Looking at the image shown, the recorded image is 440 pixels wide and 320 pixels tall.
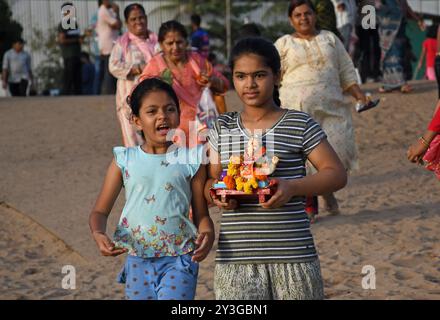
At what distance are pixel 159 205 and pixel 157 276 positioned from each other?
290mm

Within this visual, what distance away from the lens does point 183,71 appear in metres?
6.72

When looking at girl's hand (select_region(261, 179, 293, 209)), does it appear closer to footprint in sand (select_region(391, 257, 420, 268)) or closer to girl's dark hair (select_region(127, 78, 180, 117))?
girl's dark hair (select_region(127, 78, 180, 117))

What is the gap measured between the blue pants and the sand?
239cm

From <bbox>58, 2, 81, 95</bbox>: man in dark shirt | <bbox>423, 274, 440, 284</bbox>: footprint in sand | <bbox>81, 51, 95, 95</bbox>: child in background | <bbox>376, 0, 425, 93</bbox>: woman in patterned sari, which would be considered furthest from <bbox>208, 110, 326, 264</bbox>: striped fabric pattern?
<bbox>81, 51, 95, 95</bbox>: child in background

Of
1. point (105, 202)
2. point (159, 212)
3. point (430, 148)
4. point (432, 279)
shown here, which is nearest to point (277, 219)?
point (159, 212)

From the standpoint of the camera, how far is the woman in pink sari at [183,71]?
661cm

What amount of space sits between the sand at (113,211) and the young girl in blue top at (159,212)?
2390mm

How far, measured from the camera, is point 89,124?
1295 cm

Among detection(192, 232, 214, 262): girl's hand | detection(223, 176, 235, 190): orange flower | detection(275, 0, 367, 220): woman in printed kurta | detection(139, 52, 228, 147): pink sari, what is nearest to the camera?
detection(223, 176, 235, 190): orange flower

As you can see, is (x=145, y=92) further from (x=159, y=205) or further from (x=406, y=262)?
(x=406, y=262)

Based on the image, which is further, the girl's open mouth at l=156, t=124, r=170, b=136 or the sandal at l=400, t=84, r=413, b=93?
the sandal at l=400, t=84, r=413, b=93

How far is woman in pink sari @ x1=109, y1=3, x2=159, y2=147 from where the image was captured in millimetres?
7961

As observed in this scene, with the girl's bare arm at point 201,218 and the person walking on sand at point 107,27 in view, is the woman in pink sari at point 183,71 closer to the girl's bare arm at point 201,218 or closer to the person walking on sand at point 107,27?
the girl's bare arm at point 201,218

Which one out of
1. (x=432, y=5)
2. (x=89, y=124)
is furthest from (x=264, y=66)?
(x=432, y=5)
